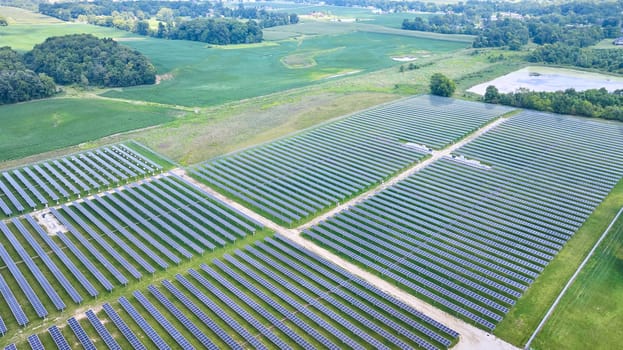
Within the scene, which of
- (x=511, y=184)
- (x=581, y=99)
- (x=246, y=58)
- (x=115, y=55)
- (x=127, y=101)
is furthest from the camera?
(x=246, y=58)

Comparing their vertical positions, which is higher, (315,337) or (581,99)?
(581,99)

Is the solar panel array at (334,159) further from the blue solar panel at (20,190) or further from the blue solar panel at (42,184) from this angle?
the blue solar panel at (20,190)

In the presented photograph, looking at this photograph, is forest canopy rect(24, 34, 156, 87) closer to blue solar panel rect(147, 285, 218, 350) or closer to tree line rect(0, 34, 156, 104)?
tree line rect(0, 34, 156, 104)

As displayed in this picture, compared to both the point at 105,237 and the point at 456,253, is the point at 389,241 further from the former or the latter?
the point at 105,237

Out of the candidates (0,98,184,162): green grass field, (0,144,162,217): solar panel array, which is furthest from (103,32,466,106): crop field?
(0,144,162,217): solar panel array

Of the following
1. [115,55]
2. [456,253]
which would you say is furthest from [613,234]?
[115,55]

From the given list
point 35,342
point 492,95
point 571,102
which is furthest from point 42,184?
point 571,102

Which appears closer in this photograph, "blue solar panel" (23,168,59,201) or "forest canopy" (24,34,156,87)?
"blue solar panel" (23,168,59,201)

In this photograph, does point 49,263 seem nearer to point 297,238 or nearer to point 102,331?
point 102,331
